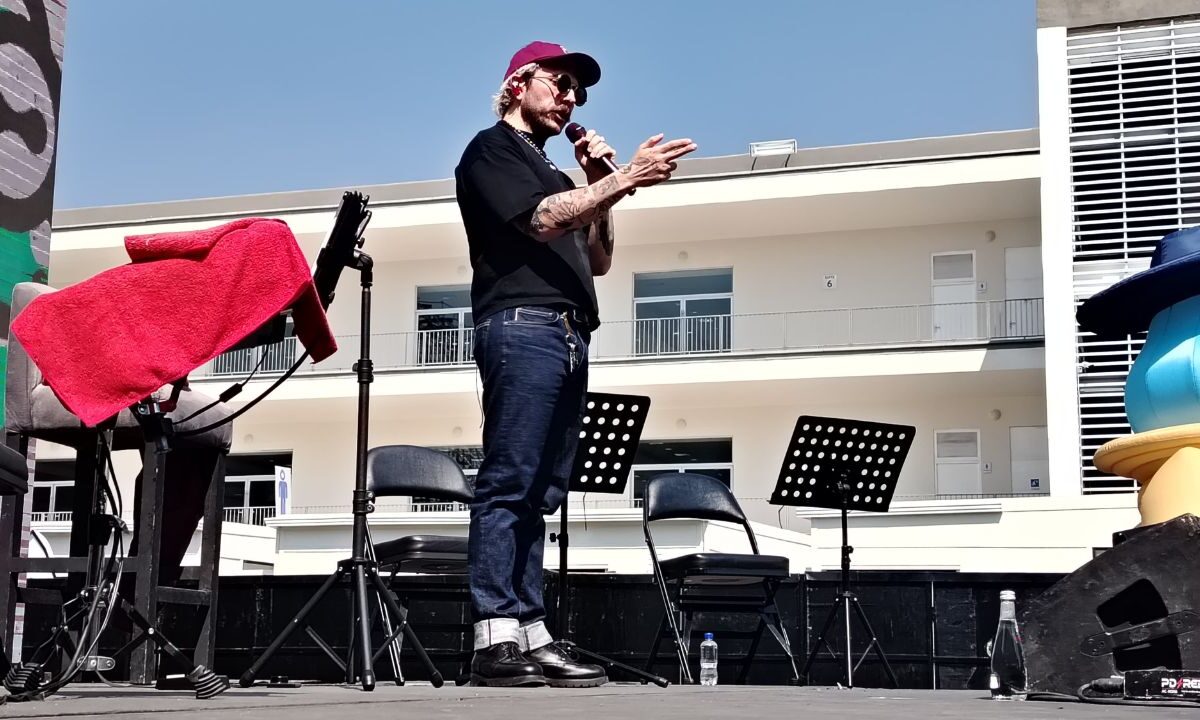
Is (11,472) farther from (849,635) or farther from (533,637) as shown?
(849,635)

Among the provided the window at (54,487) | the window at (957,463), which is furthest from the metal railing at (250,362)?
the window at (957,463)

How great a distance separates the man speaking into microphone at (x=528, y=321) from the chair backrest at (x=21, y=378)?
123cm

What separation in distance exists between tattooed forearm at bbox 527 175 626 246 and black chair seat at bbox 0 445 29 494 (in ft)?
4.73

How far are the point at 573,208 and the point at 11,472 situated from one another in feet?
A: 5.02

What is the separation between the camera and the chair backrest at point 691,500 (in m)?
7.58

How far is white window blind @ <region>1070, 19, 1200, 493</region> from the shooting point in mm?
19109

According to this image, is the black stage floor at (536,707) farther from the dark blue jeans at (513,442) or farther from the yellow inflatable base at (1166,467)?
the yellow inflatable base at (1166,467)

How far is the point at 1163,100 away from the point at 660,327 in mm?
8332

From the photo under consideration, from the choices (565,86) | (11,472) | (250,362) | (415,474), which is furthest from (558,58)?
(250,362)

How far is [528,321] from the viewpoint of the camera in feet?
12.9

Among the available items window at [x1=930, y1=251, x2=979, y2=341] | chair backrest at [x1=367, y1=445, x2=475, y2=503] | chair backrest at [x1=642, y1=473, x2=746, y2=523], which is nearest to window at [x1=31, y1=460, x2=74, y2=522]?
window at [x1=930, y1=251, x2=979, y2=341]

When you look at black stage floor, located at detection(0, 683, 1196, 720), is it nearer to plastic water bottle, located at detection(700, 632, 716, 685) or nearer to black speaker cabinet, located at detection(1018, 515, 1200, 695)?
black speaker cabinet, located at detection(1018, 515, 1200, 695)

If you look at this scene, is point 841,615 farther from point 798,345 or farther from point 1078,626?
point 798,345

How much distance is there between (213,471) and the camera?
15.1 feet
